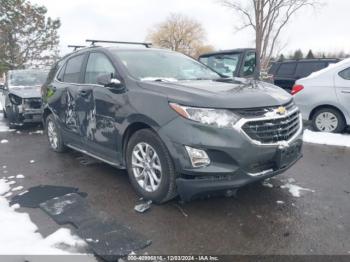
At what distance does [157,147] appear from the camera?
3496 mm

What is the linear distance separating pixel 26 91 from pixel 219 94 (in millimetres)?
6629

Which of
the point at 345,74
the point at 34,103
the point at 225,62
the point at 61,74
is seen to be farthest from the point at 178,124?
the point at 34,103

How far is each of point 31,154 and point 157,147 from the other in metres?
3.54

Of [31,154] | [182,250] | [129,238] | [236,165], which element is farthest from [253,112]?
[31,154]

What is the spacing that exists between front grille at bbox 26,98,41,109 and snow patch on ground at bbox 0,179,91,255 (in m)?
5.06

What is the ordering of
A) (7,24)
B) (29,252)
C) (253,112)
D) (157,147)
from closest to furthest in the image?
(29,252)
(253,112)
(157,147)
(7,24)

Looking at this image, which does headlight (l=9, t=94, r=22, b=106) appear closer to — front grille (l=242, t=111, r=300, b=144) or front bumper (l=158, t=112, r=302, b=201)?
front bumper (l=158, t=112, r=302, b=201)

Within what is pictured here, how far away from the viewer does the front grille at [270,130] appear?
3.20 m

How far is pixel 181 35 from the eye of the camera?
5200cm

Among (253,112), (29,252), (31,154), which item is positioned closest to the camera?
(29,252)

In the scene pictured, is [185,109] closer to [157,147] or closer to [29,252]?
[157,147]

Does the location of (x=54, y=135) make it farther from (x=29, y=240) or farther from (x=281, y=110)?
(x=281, y=110)

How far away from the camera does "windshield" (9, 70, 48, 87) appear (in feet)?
30.1

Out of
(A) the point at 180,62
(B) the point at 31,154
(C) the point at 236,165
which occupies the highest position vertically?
(A) the point at 180,62
